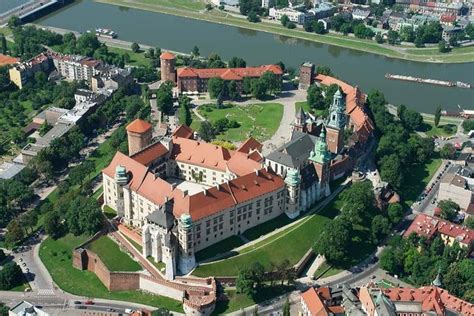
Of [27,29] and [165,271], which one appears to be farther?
[27,29]

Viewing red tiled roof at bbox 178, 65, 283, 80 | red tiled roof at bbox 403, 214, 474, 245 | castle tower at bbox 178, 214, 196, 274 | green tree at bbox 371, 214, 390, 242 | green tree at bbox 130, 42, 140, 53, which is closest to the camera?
castle tower at bbox 178, 214, 196, 274

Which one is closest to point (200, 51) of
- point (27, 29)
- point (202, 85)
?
point (202, 85)

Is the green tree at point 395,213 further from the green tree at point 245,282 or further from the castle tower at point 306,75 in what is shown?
the castle tower at point 306,75

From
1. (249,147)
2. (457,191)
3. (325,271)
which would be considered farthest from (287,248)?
(457,191)

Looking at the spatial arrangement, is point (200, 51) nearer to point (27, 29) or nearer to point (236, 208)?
point (27, 29)

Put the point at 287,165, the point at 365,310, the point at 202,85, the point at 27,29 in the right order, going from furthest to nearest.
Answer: the point at 27,29 → the point at 202,85 → the point at 287,165 → the point at 365,310

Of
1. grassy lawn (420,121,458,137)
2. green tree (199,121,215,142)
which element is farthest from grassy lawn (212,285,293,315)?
grassy lawn (420,121,458,137)

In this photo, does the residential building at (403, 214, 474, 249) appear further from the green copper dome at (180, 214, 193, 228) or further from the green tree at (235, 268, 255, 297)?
the green copper dome at (180, 214, 193, 228)
